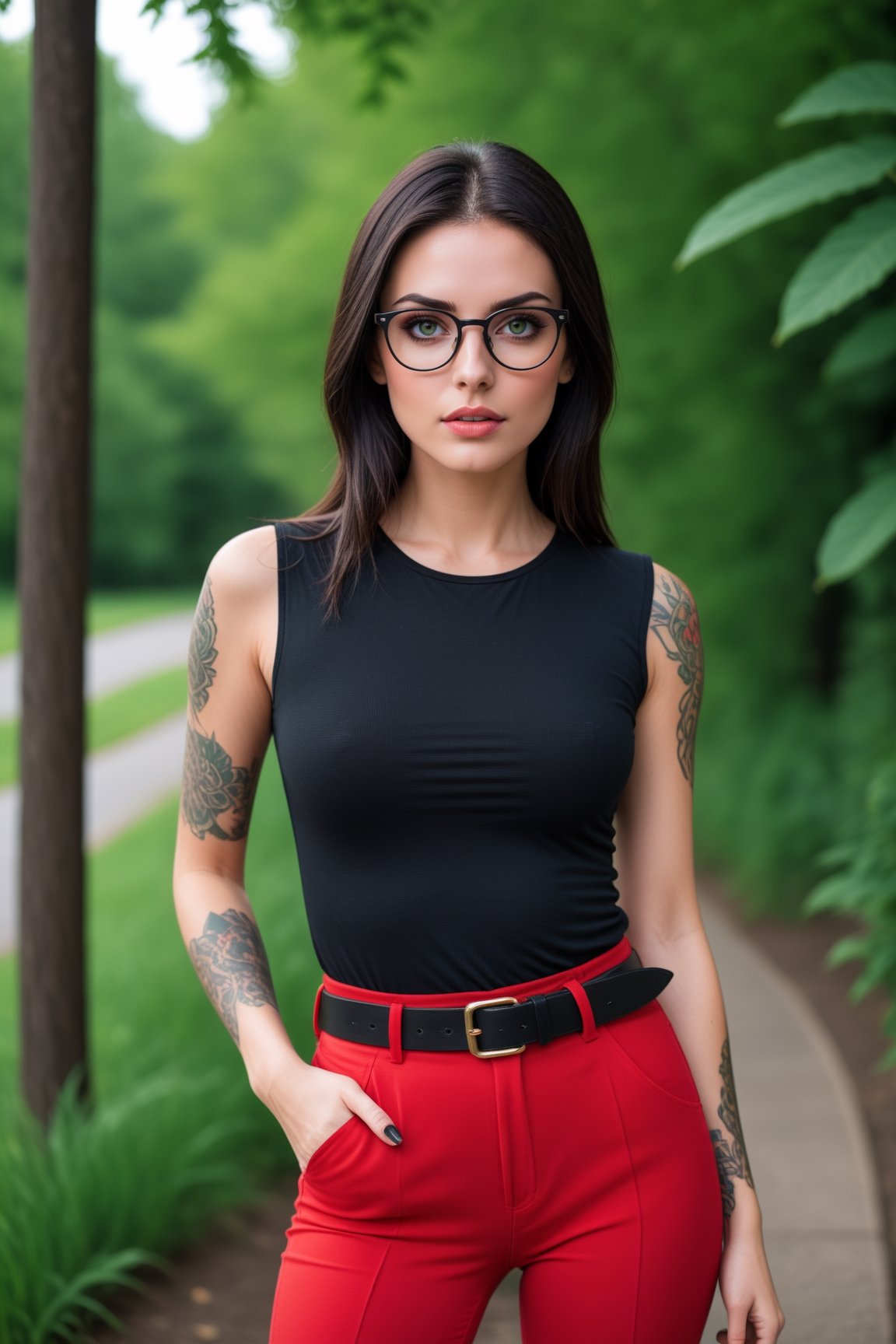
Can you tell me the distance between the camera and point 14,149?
11359 millimetres

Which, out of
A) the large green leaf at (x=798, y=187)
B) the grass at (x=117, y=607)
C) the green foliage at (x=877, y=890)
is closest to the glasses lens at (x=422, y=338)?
the large green leaf at (x=798, y=187)

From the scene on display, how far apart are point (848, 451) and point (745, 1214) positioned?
5005mm

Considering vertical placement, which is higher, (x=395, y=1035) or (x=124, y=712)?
(x=395, y=1035)

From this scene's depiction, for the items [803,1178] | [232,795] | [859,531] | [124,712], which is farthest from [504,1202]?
[124,712]

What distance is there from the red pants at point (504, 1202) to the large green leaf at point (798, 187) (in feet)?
4.89

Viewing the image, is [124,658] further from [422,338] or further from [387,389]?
[422,338]

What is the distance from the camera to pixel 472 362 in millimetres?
1589

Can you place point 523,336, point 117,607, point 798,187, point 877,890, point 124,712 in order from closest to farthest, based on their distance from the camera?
point 523,336 → point 798,187 → point 877,890 → point 124,712 → point 117,607

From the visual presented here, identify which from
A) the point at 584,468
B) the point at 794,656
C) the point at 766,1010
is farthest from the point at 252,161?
the point at 584,468

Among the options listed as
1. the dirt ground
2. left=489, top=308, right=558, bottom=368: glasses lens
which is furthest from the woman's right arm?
the dirt ground

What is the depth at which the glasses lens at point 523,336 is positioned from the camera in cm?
162

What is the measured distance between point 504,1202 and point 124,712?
14320 millimetres

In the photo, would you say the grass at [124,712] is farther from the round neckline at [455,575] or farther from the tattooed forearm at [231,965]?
the round neckline at [455,575]

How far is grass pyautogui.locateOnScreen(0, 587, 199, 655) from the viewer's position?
75.9 feet
